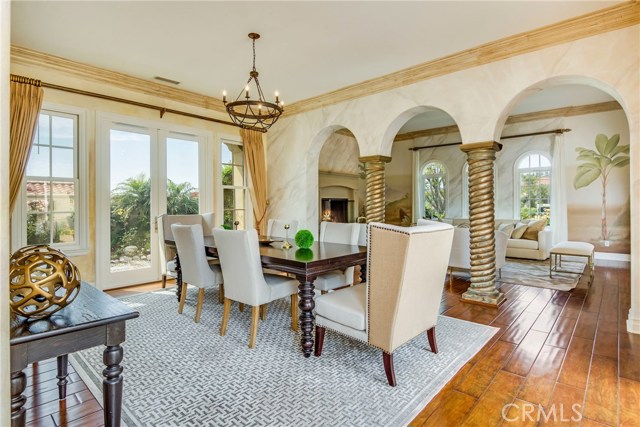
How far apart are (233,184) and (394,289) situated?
14.8 ft

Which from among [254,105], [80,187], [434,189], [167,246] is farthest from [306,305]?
[434,189]

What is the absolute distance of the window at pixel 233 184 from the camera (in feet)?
18.7

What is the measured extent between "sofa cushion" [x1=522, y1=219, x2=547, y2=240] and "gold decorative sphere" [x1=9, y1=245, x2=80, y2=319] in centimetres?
717

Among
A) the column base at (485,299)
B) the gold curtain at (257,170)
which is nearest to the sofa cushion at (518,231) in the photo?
the column base at (485,299)

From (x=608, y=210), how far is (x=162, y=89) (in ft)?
26.2

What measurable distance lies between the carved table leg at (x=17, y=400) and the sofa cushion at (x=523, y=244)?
23.3ft

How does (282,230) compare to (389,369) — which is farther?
(282,230)

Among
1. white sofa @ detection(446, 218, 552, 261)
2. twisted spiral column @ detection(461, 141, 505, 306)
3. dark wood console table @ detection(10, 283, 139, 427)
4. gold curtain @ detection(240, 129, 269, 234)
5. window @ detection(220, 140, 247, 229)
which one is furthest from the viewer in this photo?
white sofa @ detection(446, 218, 552, 261)

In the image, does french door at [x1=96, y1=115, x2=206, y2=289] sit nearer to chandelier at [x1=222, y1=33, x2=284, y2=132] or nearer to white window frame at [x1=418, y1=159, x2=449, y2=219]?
chandelier at [x1=222, y1=33, x2=284, y2=132]

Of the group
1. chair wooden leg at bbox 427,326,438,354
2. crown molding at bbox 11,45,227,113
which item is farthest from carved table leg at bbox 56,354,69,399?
crown molding at bbox 11,45,227,113

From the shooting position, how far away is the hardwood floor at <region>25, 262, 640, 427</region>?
1.72 meters

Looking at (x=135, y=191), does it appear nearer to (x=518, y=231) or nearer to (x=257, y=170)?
(x=257, y=170)

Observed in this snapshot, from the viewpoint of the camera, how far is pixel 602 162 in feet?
20.4

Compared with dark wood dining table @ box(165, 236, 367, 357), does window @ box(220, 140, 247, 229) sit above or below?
above
